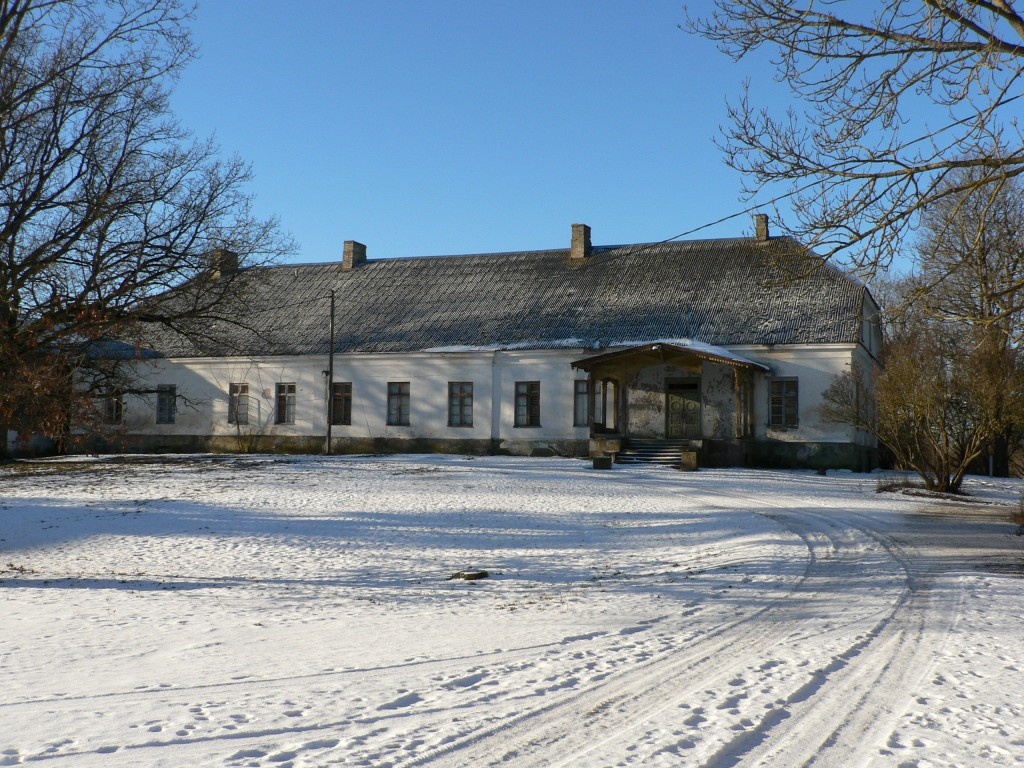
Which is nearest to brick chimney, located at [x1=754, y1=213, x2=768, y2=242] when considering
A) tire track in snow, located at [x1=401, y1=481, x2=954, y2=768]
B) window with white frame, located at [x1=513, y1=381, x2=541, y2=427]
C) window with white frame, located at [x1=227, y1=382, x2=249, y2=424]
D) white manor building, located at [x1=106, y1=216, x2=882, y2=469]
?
white manor building, located at [x1=106, y1=216, x2=882, y2=469]

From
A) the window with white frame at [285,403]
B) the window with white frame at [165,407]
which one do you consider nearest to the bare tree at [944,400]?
the window with white frame at [285,403]

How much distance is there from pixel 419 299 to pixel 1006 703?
101 feet

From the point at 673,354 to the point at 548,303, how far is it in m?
7.03

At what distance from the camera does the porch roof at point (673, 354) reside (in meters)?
26.0

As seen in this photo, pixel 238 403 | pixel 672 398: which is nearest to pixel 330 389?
pixel 238 403

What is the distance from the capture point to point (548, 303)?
32.5m

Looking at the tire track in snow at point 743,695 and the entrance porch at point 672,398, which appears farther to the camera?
the entrance porch at point 672,398

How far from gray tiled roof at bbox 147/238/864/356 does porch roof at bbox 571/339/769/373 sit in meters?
1.41

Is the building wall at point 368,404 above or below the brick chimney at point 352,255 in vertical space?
below

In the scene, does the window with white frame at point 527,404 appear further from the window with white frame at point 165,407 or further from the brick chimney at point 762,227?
the window with white frame at point 165,407

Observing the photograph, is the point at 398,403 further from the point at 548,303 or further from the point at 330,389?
the point at 548,303

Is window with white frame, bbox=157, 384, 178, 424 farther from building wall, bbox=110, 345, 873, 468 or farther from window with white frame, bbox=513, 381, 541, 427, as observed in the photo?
window with white frame, bbox=513, 381, 541, 427

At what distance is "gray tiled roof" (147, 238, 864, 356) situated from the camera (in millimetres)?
29141

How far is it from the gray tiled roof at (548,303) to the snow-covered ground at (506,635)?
1352 cm
